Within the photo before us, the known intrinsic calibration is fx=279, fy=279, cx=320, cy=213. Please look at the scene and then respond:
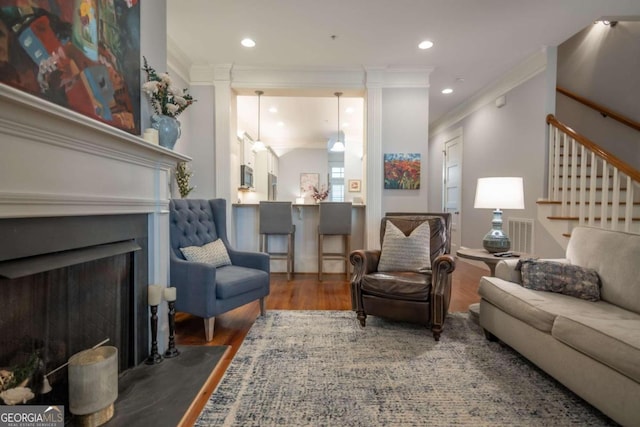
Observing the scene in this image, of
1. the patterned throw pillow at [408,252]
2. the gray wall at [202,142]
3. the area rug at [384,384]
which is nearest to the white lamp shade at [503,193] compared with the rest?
the patterned throw pillow at [408,252]

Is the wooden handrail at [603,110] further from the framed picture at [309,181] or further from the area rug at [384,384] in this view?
the framed picture at [309,181]

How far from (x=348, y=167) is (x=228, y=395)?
21.1 feet

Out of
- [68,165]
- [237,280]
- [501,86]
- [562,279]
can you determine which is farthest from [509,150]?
[68,165]

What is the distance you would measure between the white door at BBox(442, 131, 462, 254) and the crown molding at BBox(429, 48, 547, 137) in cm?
40

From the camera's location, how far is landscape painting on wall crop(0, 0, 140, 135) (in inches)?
37.5

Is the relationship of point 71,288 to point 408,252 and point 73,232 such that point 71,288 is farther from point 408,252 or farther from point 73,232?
point 408,252

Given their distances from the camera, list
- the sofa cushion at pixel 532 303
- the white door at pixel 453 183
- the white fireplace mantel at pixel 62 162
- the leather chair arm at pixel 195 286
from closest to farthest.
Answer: the white fireplace mantel at pixel 62 162 → the sofa cushion at pixel 532 303 → the leather chair arm at pixel 195 286 → the white door at pixel 453 183

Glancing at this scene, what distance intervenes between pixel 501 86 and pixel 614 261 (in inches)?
123

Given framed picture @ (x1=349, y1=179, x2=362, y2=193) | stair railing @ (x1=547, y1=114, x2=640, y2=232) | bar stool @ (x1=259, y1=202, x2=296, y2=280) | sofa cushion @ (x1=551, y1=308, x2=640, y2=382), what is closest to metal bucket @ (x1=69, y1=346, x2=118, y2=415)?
sofa cushion @ (x1=551, y1=308, x2=640, y2=382)

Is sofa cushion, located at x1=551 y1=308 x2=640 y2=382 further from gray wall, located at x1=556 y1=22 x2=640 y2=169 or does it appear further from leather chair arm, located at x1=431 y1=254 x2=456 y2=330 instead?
gray wall, located at x1=556 y1=22 x2=640 y2=169

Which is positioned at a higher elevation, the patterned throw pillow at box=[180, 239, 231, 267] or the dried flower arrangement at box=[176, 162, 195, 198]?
the dried flower arrangement at box=[176, 162, 195, 198]

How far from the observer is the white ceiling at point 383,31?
8.22ft

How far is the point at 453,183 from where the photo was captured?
5.39 m

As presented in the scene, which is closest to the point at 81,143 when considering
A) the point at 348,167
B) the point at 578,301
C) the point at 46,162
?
the point at 46,162
